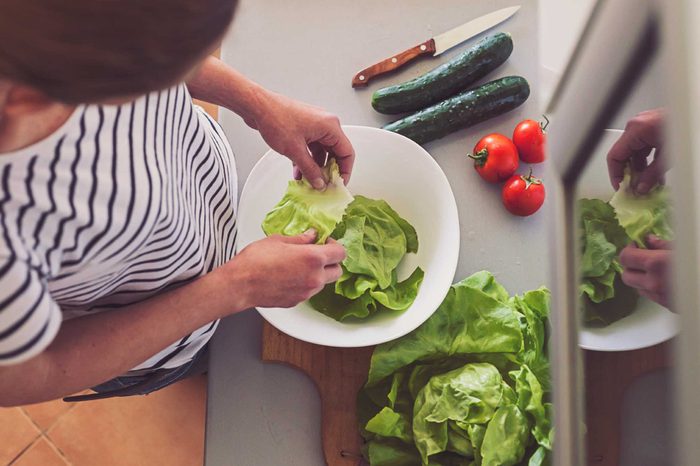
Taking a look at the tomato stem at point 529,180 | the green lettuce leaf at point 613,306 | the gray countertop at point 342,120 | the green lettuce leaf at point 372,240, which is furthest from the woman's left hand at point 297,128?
the green lettuce leaf at point 613,306

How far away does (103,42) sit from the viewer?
471 mm

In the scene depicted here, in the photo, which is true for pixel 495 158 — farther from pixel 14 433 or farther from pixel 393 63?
pixel 14 433

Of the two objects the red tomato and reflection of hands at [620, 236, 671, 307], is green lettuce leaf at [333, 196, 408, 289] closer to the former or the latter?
the red tomato

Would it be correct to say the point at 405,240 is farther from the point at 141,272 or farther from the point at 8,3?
the point at 8,3

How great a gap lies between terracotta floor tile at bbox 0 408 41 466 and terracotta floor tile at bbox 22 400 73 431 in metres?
0.02

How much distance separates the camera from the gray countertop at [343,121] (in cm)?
114

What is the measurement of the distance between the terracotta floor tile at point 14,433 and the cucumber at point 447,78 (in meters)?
1.29

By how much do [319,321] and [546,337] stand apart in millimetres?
357

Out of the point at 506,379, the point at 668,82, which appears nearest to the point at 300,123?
the point at 506,379

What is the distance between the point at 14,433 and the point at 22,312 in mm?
1408

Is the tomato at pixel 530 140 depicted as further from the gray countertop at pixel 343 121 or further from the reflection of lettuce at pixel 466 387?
the reflection of lettuce at pixel 466 387

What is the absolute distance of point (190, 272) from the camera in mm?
921

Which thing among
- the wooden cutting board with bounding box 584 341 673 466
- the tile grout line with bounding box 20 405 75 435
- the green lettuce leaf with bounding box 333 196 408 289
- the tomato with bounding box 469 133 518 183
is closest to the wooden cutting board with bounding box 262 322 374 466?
the green lettuce leaf with bounding box 333 196 408 289

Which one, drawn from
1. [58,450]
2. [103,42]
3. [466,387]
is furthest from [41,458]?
[103,42]
